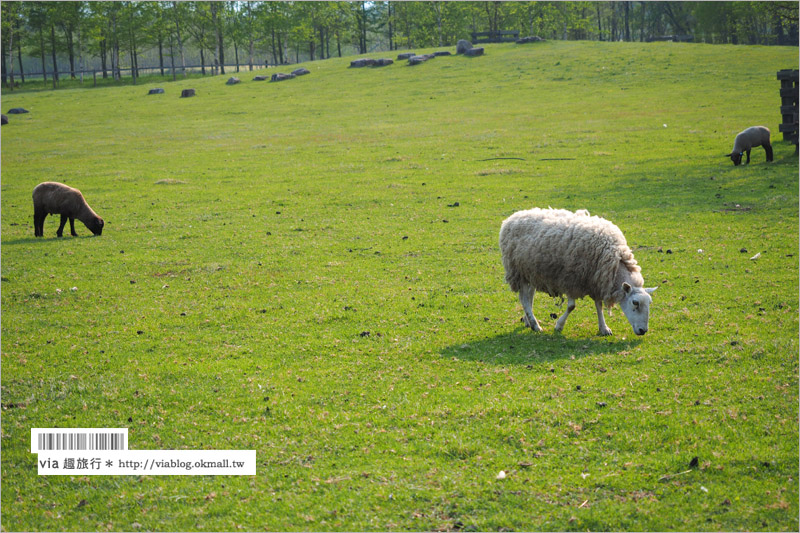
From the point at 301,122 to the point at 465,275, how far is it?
120 ft

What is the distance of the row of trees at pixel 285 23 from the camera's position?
88.3 m

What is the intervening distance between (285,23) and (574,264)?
326 ft

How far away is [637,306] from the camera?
34.7ft

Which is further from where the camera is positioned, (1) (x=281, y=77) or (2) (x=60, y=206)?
(1) (x=281, y=77)

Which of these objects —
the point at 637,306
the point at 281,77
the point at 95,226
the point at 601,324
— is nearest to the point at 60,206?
the point at 95,226

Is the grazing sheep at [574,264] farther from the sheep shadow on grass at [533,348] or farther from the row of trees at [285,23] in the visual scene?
the row of trees at [285,23]

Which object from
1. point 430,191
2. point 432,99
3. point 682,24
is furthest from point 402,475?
point 682,24

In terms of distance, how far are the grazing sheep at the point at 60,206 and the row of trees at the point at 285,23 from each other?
71.0 meters

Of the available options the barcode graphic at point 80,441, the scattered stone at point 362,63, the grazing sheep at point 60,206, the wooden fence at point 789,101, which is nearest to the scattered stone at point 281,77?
the scattered stone at point 362,63

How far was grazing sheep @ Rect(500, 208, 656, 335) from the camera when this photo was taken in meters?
10.8

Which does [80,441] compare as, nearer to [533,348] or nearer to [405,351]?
[405,351]

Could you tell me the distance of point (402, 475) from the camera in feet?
23.6

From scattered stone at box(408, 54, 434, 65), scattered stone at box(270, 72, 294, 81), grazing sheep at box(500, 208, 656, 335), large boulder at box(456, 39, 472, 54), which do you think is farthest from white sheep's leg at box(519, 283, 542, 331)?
large boulder at box(456, 39, 472, 54)

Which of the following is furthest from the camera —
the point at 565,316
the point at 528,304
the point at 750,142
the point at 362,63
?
the point at 362,63
